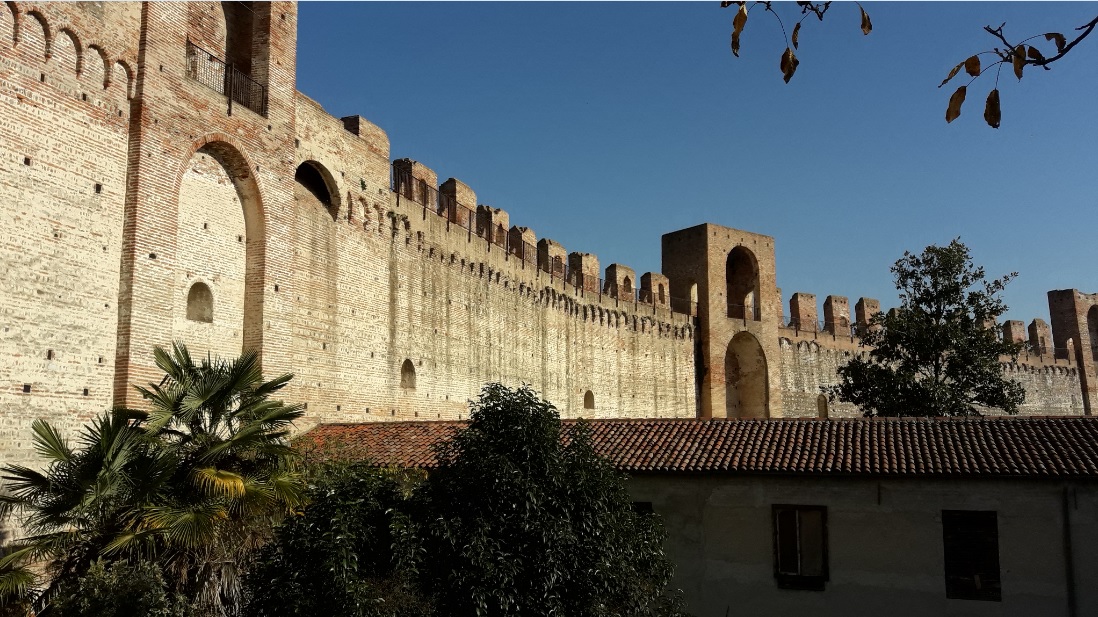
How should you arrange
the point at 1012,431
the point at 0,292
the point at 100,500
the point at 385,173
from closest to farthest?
the point at 100,500, the point at 0,292, the point at 1012,431, the point at 385,173

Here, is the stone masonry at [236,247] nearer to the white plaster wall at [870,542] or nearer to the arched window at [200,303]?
the arched window at [200,303]

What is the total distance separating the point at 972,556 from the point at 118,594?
1078cm

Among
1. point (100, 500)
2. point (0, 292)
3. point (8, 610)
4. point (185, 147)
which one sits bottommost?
point (8, 610)

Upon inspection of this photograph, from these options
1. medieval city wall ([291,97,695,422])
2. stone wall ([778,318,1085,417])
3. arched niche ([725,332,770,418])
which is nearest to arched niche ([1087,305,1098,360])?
stone wall ([778,318,1085,417])

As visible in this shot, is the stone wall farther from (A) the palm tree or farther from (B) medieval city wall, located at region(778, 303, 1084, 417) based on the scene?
(A) the palm tree

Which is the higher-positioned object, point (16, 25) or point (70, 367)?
point (16, 25)

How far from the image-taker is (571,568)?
27.6 feet

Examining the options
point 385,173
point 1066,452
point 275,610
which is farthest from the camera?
point 385,173

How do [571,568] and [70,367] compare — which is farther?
[70,367]

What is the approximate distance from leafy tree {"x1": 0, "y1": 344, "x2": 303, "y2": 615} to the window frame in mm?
7080

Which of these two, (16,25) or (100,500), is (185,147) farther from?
(100,500)

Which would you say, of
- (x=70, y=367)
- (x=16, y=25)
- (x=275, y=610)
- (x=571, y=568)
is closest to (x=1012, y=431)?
(x=571, y=568)

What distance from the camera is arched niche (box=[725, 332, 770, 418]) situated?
112 feet

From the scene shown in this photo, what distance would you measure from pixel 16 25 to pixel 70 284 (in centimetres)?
328
